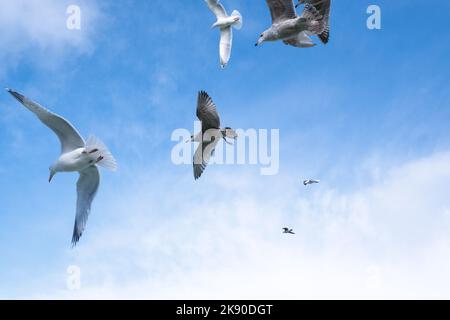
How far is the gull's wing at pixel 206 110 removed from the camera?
10219mm

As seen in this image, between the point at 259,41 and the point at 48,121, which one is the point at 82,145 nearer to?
the point at 48,121

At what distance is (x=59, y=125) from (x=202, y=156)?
3353 mm

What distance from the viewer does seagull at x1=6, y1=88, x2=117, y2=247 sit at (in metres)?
8.92

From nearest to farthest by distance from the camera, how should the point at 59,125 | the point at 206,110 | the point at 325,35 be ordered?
the point at 59,125, the point at 206,110, the point at 325,35

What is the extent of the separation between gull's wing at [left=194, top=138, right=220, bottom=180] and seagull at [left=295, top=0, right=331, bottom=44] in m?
2.86

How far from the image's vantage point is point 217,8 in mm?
12766

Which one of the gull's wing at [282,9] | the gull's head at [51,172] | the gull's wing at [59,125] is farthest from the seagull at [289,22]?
the gull's head at [51,172]

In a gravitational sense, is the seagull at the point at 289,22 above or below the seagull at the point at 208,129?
above

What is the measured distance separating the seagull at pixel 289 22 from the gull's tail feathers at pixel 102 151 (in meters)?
3.76

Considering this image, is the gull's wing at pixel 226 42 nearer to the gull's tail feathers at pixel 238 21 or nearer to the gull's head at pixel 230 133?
the gull's tail feathers at pixel 238 21

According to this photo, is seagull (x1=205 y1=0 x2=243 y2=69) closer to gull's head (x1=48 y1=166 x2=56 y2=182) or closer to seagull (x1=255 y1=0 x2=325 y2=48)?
seagull (x1=255 y1=0 x2=325 y2=48)

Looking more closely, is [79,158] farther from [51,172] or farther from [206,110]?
[206,110]

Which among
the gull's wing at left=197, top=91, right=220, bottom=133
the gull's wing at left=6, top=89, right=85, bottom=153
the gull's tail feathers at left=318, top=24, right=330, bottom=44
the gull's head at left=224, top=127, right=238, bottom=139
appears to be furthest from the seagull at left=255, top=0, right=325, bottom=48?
the gull's wing at left=6, top=89, right=85, bottom=153

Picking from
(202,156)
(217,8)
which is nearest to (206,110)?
(202,156)
